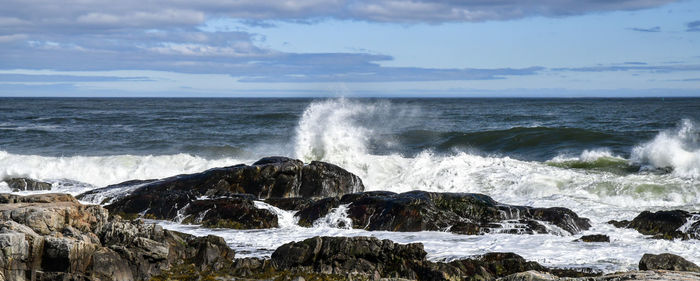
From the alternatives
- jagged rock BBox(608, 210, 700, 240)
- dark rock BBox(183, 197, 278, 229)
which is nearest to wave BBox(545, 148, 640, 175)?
jagged rock BBox(608, 210, 700, 240)

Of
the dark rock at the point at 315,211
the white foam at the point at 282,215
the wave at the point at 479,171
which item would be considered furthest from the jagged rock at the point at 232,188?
the wave at the point at 479,171

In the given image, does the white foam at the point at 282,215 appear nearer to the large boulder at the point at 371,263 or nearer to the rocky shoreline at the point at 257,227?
the rocky shoreline at the point at 257,227

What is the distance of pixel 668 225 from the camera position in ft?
46.7

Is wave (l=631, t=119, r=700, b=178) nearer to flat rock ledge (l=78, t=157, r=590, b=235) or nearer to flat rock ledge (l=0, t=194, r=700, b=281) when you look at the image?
flat rock ledge (l=78, t=157, r=590, b=235)

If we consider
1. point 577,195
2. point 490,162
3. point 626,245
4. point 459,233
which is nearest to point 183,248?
point 459,233

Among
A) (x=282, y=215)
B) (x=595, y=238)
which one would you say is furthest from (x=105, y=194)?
(x=595, y=238)

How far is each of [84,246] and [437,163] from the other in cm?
1482

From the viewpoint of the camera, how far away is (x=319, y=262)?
11.3m

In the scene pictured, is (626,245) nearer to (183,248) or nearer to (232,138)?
(183,248)

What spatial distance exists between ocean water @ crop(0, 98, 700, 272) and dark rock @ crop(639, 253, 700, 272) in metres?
0.72

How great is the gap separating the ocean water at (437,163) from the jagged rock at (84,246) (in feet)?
3.62

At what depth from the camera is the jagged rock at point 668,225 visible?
13852mm

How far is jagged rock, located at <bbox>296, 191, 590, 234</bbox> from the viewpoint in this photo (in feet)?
48.0

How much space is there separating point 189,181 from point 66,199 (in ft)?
16.3
